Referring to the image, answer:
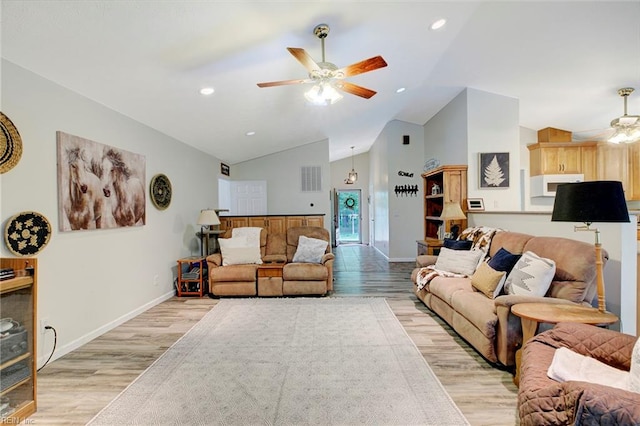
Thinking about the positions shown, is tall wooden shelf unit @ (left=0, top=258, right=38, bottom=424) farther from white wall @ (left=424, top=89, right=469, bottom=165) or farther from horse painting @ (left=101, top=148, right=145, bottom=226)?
white wall @ (left=424, top=89, right=469, bottom=165)

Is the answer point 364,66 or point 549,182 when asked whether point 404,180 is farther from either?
point 364,66

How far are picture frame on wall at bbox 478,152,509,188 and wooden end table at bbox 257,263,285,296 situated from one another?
3.55 meters

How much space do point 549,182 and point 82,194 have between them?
658cm

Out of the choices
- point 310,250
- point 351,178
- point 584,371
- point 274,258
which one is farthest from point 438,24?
point 351,178

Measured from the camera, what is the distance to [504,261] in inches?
113

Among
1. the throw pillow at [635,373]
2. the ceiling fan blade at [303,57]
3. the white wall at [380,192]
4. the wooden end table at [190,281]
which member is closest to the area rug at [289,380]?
the throw pillow at [635,373]

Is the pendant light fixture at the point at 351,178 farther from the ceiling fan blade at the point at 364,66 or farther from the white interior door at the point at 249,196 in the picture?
the ceiling fan blade at the point at 364,66

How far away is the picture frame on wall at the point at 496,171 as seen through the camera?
15.7ft

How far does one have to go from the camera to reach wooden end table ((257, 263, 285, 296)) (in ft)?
14.2

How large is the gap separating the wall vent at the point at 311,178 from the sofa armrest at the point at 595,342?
602cm


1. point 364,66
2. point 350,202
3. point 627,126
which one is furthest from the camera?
point 350,202

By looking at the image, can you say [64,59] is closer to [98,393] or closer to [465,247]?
[98,393]

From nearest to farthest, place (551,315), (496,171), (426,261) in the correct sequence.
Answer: (551,315) → (426,261) → (496,171)

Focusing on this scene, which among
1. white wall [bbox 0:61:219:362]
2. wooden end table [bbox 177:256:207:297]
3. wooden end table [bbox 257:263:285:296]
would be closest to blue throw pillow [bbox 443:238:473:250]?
wooden end table [bbox 257:263:285:296]
